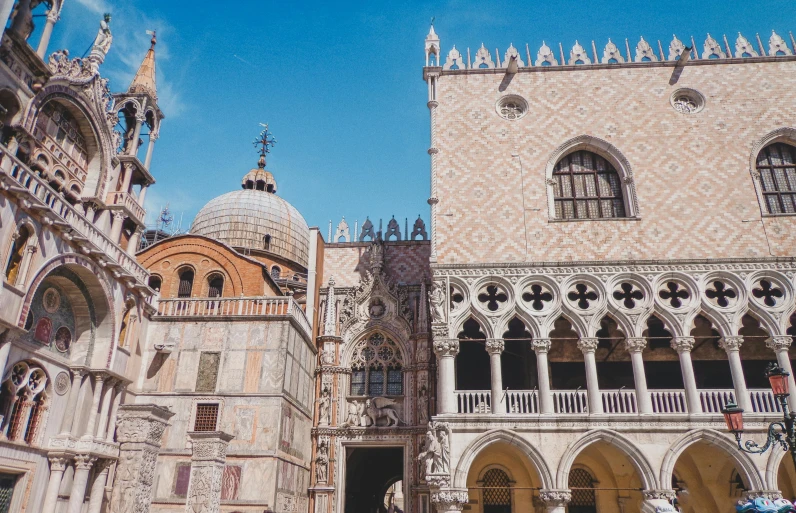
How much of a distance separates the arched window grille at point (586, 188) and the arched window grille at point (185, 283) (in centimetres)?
1376

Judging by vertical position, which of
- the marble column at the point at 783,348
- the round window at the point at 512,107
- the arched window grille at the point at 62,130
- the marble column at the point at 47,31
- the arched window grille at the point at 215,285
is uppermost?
the round window at the point at 512,107

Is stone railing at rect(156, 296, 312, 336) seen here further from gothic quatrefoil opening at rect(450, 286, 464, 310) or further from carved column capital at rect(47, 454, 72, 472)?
carved column capital at rect(47, 454, 72, 472)

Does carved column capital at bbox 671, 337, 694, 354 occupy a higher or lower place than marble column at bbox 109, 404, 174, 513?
higher

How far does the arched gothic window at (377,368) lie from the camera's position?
65.3 ft

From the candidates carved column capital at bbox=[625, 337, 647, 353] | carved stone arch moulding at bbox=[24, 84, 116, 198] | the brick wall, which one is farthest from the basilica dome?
carved column capital at bbox=[625, 337, 647, 353]

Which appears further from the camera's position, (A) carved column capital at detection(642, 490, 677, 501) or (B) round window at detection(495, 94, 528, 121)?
(B) round window at detection(495, 94, 528, 121)

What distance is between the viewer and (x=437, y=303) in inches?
663

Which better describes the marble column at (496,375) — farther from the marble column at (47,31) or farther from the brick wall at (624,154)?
the marble column at (47,31)

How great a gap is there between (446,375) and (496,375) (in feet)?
4.37

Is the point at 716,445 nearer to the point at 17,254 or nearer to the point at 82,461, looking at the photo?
the point at 82,461

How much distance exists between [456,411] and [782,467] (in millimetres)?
9314

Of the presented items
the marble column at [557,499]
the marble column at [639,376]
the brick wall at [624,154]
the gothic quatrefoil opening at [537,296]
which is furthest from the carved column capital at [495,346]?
the marble column at [557,499]

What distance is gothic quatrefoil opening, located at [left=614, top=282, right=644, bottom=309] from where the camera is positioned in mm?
16891

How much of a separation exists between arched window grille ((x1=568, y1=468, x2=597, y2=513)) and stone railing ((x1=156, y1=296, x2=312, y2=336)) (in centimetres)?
952
